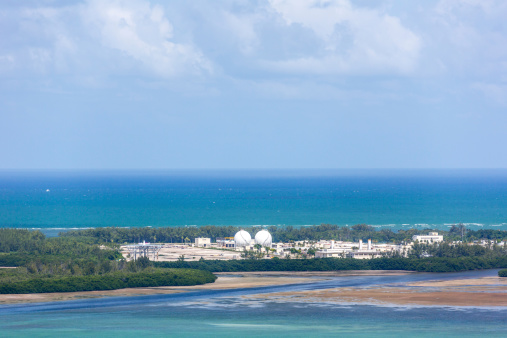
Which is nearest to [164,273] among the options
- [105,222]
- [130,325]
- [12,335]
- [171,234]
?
[130,325]

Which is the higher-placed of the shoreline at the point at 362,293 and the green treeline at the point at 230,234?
the green treeline at the point at 230,234

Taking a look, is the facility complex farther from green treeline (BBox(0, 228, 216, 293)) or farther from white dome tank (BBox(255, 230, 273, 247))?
green treeline (BBox(0, 228, 216, 293))

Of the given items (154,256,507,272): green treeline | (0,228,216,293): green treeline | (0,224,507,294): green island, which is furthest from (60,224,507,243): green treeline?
(0,228,216,293): green treeline

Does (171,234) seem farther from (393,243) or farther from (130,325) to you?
(130,325)

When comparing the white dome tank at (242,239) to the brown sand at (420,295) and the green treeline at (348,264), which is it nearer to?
the green treeline at (348,264)

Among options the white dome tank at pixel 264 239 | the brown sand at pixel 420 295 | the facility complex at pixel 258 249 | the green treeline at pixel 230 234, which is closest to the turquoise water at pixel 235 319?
the brown sand at pixel 420 295

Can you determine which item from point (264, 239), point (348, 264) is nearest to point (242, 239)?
point (264, 239)

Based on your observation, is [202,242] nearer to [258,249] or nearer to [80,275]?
[258,249]
